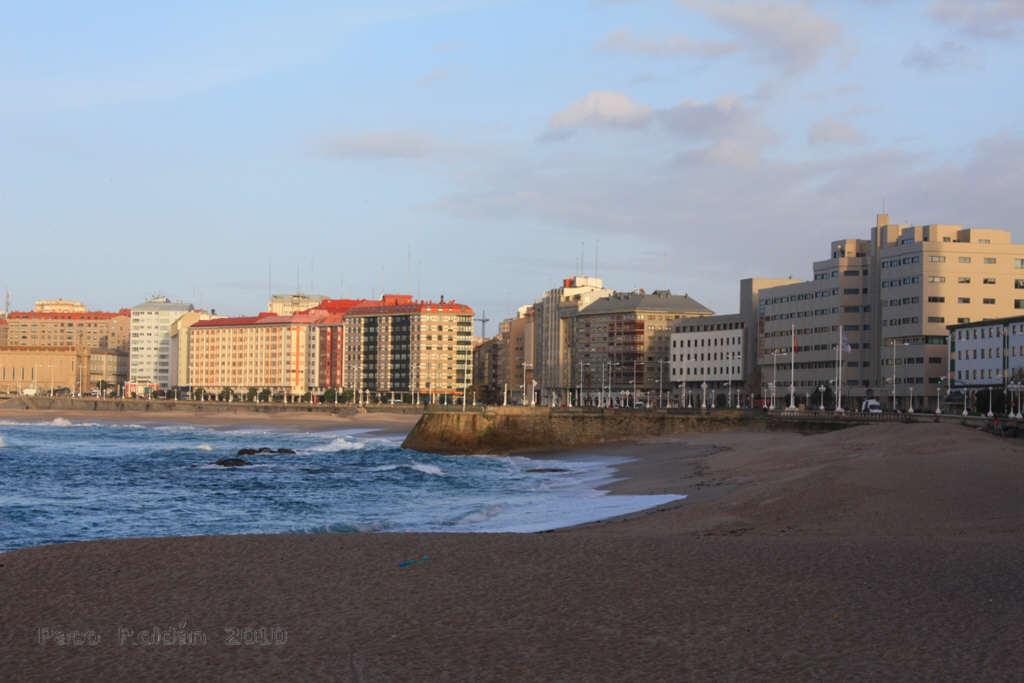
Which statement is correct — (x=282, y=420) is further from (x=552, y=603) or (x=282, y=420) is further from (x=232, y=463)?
(x=552, y=603)

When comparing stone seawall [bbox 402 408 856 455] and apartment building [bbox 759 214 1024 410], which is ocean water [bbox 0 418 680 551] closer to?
stone seawall [bbox 402 408 856 455]

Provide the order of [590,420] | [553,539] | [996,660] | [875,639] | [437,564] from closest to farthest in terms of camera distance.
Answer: [996,660] < [875,639] < [437,564] < [553,539] < [590,420]

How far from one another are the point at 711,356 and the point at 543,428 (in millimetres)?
95810

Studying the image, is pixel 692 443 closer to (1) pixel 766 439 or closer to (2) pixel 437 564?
(1) pixel 766 439

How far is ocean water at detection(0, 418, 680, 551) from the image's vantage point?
3472 cm

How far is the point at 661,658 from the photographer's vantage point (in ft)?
46.9

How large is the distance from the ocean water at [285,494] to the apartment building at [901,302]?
228 ft

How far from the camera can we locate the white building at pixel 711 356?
182375mm

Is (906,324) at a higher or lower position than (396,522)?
higher

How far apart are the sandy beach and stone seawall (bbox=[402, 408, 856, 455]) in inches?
2559

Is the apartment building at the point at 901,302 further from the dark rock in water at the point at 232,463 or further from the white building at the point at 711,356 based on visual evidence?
the dark rock in water at the point at 232,463

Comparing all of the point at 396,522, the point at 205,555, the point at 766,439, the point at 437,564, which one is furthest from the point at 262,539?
the point at 766,439

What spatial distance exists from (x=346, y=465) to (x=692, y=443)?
2494cm

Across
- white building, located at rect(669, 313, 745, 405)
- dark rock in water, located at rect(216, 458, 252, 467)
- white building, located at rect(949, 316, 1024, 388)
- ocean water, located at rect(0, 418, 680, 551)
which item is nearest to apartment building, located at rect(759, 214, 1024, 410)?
white building, located at rect(949, 316, 1024, 388)
